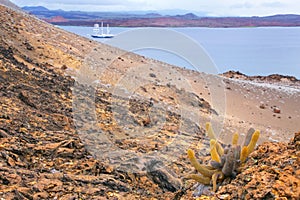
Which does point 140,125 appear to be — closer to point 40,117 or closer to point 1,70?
point 40,117

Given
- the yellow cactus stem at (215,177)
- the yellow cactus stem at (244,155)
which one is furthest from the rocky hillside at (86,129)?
the yellow cactus stem at (215,177)

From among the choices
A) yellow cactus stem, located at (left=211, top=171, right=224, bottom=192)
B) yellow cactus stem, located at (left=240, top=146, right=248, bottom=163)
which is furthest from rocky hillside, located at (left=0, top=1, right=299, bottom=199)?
yellow cactus stem, located at (left=211, top=171, right=224, bottom=192)

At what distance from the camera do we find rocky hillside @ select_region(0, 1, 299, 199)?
3.37 meters

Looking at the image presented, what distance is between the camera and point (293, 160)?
2301 millimetres

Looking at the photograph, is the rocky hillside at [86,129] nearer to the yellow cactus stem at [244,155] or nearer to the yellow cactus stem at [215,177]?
the yellow cactus stem at [244,155]

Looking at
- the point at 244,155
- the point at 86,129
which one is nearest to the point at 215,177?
the point at 244,155

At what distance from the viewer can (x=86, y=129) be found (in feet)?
17.2

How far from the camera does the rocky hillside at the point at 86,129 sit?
3.37 m

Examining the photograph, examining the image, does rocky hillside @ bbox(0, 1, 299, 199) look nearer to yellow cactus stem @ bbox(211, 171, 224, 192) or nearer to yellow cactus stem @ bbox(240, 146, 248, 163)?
yellow cactus stem @ bbox(240, 146, 248, 163)

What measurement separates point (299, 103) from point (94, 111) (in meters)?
11.5

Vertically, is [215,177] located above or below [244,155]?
below

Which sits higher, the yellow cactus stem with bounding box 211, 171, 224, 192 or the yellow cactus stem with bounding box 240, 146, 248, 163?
the yellow cactus stem with bounding box 240, 146, 248, 163

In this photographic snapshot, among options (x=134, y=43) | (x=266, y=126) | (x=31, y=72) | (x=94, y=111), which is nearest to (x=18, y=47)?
(x=31, y=72)

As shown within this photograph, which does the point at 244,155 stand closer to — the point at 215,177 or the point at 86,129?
the point at 215,177
